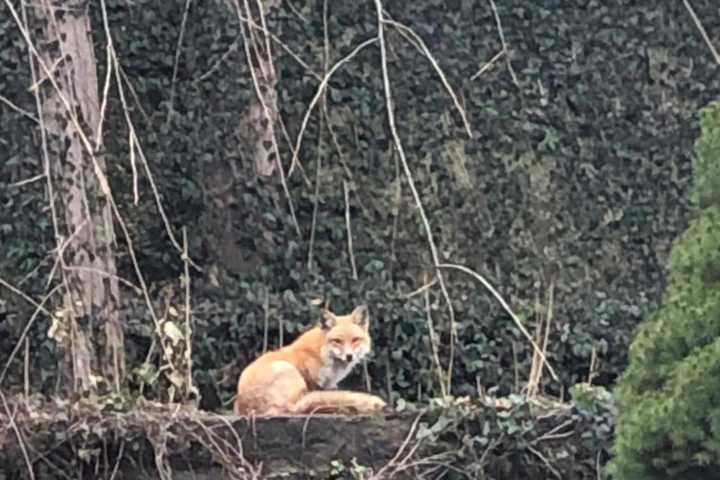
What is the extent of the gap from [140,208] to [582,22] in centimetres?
251

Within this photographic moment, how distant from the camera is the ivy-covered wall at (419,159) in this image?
895 centimetres

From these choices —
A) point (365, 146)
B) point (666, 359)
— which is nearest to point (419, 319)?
point (365, 146)

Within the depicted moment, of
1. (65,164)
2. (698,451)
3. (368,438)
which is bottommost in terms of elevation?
(368,438)

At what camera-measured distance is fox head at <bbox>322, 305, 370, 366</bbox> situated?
7.72 meters

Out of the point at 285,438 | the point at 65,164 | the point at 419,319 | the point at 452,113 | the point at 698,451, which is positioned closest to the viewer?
the point at 698,451

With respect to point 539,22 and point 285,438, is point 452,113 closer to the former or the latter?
point 539,22

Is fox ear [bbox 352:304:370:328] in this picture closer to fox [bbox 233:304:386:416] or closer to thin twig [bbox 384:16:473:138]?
fox [bbox 233:304:386:416]

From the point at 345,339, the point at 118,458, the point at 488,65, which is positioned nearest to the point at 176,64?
the point at 488,65

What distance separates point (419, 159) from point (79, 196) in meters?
2.14

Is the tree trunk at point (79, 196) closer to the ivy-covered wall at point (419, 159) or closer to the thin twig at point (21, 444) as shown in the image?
the thin twig at point (21, 444)

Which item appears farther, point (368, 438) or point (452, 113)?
point (452, 113)

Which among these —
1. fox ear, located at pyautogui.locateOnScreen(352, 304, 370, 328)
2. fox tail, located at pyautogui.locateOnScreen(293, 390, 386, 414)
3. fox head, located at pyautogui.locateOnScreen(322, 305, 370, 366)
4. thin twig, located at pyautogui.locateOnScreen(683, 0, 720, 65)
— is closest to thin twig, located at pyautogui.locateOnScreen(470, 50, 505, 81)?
thin twig, located at pyautogui.locateOnScreen(683, 0, 720, 65)

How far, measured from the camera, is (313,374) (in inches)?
302

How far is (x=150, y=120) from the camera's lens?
30.0 feet
